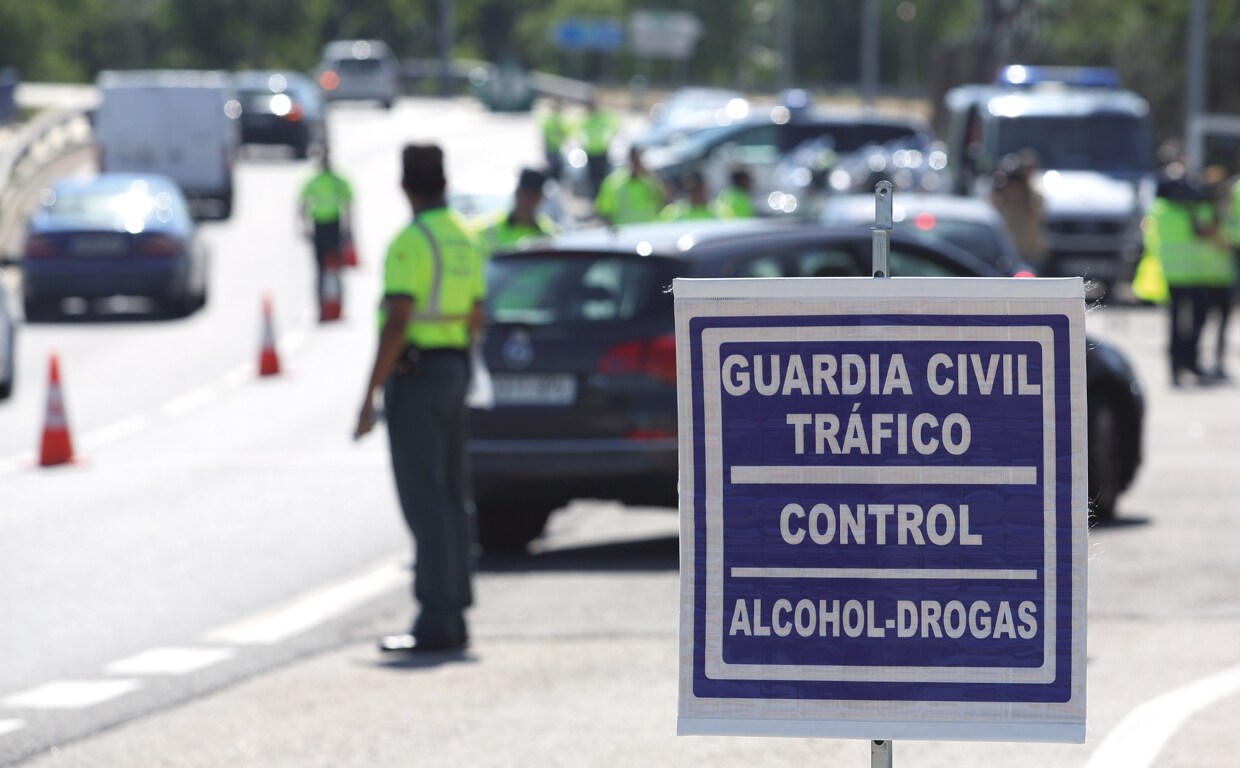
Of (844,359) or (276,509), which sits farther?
(276,509)

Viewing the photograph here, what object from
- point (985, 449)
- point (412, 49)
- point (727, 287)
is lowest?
point (412, 49)

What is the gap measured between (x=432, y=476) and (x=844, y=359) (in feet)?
14.9

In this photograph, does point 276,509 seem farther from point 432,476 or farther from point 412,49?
point 412,49

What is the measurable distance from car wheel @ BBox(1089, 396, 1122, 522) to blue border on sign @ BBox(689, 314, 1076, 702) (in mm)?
7694

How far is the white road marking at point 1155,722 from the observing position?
6770 millimetres

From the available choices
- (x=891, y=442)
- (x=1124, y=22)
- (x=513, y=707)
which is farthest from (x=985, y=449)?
(x=1124, y=22)

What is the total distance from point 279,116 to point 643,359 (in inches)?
1628

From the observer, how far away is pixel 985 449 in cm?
454

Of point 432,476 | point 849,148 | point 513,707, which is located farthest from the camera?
point 849,148

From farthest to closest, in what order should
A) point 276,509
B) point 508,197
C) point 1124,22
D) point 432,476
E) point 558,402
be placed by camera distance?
1. point 1124,22
2. point 508,197
3. point 276,509
4. point 558,402
5. point 432,476

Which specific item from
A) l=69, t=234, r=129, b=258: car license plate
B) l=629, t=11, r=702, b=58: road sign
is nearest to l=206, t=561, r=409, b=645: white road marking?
l=69, t=234, r=129, b=258: car license plate

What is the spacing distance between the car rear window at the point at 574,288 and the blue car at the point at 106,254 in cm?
1474

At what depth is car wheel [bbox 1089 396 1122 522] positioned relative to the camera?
1220cm

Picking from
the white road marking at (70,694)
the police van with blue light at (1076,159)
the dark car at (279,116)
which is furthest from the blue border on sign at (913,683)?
the dark car at (279,116)
